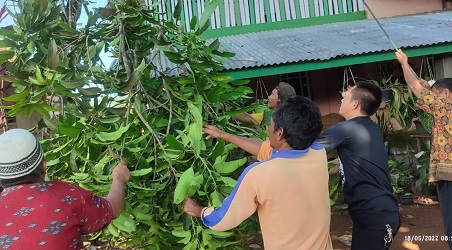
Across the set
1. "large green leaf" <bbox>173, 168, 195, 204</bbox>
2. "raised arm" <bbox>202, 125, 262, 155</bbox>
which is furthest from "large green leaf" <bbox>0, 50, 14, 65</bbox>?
"large green leaf" <bbox>173, 168, 195, 204</bbox>

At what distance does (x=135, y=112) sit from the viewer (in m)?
1.89

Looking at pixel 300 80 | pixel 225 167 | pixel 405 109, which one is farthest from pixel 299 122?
pixel 300 80

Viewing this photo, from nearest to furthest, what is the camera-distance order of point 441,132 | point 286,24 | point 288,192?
point 288,192
point 441,132
point 286,24

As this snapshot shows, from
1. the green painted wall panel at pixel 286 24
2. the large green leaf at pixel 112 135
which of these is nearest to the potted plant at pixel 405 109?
the green painted wall panel at pixel 286 24

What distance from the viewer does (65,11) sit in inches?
97.4

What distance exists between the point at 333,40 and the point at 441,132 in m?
3.34

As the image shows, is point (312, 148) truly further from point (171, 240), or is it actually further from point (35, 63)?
point (35, 63)

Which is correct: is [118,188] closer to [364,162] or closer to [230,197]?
[230,197]

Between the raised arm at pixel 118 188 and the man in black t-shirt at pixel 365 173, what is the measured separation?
41.7 inches

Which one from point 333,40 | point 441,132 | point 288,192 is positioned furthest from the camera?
point 333,40

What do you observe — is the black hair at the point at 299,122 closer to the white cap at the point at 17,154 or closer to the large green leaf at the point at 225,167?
the large green leaf at the point at 225,167

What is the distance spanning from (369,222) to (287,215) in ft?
2.95

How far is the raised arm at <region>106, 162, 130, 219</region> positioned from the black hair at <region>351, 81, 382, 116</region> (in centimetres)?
131

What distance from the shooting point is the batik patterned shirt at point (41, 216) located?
4.30ft
